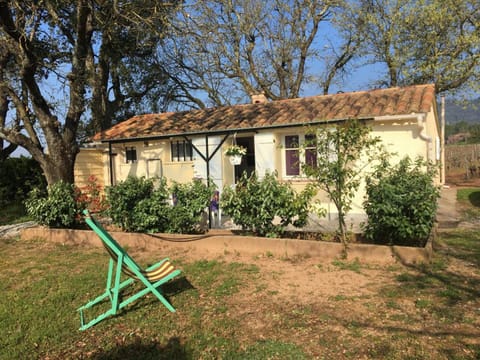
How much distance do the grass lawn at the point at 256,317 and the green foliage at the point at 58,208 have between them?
2595 millimetres

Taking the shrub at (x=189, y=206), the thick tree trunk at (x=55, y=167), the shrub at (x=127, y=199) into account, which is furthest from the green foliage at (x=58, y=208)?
Result: the shrub at (x=189, y=206)

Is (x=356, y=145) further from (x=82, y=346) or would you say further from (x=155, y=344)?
(x=82, y=346)

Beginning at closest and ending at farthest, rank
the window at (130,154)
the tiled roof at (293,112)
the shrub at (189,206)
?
the shrub at (189,206), the tiled roof at (293,112), the window at (130,154)

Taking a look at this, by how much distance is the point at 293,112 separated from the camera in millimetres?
10750

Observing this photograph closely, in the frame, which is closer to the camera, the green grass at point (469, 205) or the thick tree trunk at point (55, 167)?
the green grass at point (469, 205)

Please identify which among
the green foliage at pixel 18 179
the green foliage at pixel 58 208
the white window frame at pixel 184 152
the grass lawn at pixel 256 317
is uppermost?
the white window frame at pixel 184 152

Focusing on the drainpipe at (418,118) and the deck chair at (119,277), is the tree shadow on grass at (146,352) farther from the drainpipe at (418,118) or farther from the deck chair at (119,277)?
the drainpipe at (418,118)

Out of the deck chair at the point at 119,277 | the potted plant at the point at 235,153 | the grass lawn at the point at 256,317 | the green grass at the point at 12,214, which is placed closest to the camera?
the grass lawn at the point at 256,317

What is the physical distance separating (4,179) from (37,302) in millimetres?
11484

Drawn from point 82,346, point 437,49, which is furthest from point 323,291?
point 437,49

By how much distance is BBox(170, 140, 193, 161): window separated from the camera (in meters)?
12.1

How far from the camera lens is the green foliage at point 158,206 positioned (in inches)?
278

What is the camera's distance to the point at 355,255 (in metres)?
5.55

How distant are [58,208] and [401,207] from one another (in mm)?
7006
